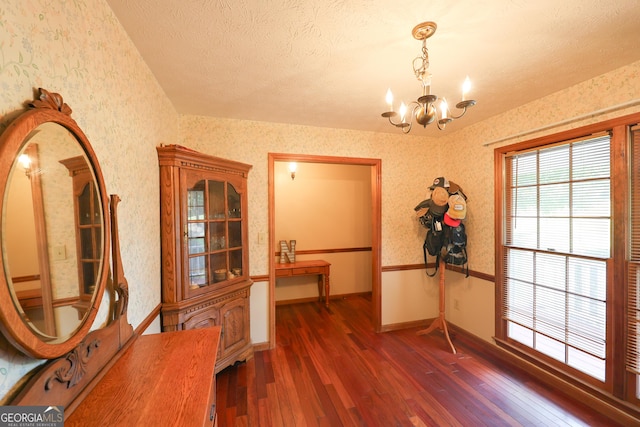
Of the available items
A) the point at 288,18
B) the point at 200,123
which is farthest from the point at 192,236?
the point at 288,18


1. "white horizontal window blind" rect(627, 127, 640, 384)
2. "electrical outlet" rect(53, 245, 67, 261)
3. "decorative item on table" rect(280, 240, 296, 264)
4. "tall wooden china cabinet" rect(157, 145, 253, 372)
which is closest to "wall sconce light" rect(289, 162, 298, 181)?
"decorative item on table" rect(280, 240, 296, 264)

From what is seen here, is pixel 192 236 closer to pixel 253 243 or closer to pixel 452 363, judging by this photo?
pixel 253 243

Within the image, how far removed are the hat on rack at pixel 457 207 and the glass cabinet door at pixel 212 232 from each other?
7.26 feet

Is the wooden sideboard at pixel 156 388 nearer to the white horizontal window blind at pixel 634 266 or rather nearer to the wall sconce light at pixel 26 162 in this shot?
the wall sconce light at pixel 26 162

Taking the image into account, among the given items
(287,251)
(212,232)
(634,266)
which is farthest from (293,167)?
(634,266)

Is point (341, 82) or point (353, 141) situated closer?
point (341, 82)

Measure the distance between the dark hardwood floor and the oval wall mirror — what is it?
1504mm

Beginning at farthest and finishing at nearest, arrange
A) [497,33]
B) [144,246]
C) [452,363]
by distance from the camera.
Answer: [452,363] → [144,246] → [497,33]

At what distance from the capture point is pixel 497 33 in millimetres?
1359

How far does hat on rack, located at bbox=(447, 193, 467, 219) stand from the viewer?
8.68 ft

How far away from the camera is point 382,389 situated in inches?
80.7

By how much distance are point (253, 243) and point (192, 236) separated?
0.76m

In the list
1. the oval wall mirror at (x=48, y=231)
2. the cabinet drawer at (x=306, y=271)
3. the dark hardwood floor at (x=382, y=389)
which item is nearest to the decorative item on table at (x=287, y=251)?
the cabinet drawer at (x=306, y=271)

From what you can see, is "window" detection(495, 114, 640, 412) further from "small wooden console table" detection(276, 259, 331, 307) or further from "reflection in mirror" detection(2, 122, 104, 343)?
"reflection in mirror" detection(2, 122, 104, 343)
